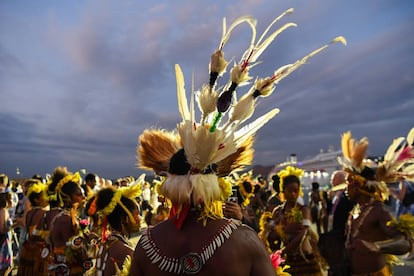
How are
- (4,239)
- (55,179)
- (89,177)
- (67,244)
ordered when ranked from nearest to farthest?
(67,244) < (55,179) < (4,239) < (89,177)

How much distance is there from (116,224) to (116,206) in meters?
0.17

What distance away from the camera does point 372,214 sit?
372cm

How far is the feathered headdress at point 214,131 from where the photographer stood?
181 cm

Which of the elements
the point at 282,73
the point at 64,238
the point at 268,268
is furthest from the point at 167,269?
the point at 64,238

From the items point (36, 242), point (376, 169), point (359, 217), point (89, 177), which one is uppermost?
point (89, 177)

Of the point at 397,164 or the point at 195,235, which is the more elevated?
the point at 397,164

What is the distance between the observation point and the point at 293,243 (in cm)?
459

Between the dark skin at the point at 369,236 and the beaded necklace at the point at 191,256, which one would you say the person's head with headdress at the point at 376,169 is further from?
the beaded necklace at the point at 191,256

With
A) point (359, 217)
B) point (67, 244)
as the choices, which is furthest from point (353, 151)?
point (67, 244)

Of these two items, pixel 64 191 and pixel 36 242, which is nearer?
pixel 64 191

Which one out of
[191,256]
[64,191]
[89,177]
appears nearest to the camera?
[191,256]

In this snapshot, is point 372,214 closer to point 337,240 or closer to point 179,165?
point 337,240

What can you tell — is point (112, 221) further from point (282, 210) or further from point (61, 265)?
point (282, 210)

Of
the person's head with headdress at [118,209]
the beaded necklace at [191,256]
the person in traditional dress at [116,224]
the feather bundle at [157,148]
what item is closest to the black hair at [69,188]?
the person in traditional dress at [116,224]
